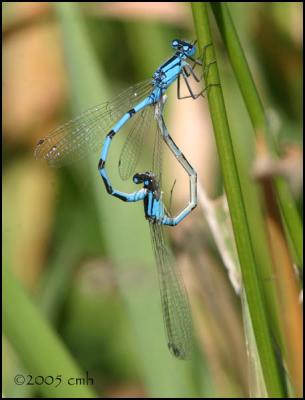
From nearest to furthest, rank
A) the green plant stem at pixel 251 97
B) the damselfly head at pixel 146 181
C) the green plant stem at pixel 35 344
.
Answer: the green plant stem at pixel 251 97
the green plant stem at pixel 35 344
the damselfly head at pixel 146 181

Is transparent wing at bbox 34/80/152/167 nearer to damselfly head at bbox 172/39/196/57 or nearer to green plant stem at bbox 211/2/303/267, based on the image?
damselfly head at bbox 172/39/196/57

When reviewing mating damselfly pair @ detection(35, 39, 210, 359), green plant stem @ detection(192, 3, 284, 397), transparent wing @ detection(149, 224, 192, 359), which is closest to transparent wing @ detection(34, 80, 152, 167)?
mating damselfly pair @ detection(35, 39, 210, 359)

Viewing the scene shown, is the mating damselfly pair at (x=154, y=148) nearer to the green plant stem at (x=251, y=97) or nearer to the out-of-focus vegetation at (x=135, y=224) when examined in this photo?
the out-of-focus vegetation at (x=135, y=224)

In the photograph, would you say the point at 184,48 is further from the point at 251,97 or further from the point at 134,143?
the point at 251,97

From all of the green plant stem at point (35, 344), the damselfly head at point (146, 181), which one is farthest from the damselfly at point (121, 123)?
the green plant stem at point (35, 344)

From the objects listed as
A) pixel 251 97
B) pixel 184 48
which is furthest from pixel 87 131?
pixel 251 97

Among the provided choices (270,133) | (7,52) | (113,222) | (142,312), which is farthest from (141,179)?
(7,52)
